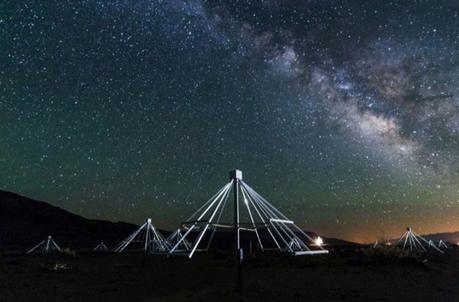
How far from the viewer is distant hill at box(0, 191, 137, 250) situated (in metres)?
96.7

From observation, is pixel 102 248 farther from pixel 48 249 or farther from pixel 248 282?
pixel 248 282

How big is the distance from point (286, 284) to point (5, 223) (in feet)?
352

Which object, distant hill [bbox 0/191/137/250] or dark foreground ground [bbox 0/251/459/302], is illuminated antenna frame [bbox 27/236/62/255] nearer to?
dark foreground ground [bbox 0/251/459/302]

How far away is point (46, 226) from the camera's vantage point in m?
116

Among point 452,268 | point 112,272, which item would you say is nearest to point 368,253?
point 452,268

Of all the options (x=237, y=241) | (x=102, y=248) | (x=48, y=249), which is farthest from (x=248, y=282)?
(x=48, y=249)

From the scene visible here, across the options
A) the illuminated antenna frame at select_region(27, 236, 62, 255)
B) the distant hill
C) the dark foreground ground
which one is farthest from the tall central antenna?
the distant hill

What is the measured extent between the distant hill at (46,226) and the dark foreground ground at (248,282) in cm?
6909

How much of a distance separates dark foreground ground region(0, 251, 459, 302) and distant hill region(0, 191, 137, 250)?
69091 millimetres

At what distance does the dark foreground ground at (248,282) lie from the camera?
16.8 metres

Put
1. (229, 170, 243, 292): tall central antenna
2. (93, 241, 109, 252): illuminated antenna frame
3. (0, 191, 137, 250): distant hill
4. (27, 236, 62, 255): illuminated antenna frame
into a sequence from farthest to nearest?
(0, 191, 137, 250): distant hill, (27, 236, 62, 255): illuminated antenna frame, (93, 241, 109, 252): illuminated antenna frame, (229, 170, 243, 292): tall central antenna

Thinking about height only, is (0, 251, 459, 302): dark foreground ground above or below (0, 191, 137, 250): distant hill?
below

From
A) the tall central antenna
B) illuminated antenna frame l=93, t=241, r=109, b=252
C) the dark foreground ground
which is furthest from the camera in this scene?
illuminated antenna frame l=93, t=241, r=109, b=252

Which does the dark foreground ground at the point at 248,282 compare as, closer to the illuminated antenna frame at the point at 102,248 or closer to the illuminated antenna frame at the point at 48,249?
the illuminated antenna frame at the point at 102,248
